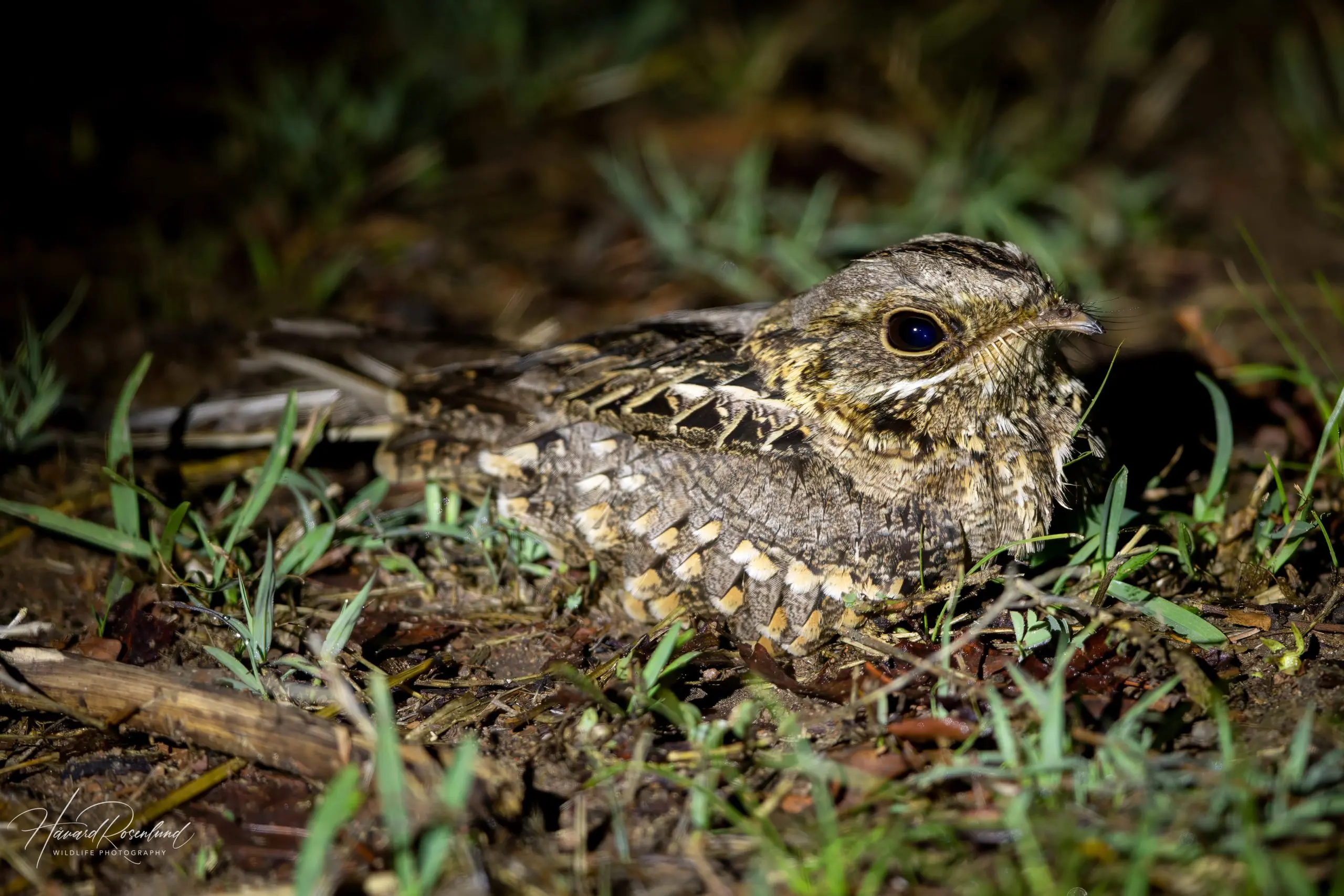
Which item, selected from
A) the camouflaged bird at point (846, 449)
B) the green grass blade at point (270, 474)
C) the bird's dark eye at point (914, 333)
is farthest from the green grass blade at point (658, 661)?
the green grass blade at point (270, 474)

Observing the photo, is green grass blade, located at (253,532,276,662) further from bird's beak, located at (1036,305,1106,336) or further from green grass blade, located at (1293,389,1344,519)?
green grass blade, located at (1293,389,1344,519)

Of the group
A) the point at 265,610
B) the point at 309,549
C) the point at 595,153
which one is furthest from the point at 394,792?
the point at 595,153

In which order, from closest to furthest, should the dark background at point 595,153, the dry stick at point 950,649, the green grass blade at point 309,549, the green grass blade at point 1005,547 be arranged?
the dry stick at point 950,649 < the green grass blade at point 1005,547 < the green grass blade at point 309,549 < the dark background at point 595,153

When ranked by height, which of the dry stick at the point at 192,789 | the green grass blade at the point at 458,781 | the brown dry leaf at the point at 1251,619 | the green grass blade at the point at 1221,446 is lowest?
the dry stick at the point at 192,789

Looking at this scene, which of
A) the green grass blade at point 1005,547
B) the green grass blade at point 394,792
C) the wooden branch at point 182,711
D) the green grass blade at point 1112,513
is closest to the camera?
the green grass blade at point 394,792

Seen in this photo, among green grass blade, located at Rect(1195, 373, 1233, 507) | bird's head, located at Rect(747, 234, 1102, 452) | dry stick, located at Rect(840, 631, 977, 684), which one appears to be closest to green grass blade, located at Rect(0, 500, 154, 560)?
bird's head, located at Rect(747, 234, 1102, 452)

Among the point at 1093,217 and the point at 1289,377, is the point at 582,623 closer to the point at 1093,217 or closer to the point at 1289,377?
the point at 1289,377

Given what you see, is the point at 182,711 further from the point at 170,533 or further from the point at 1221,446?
the point at 1221,446

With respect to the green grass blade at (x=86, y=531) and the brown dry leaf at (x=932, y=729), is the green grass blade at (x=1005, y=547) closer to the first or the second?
the brown dry leaf at (x=932, y=729)

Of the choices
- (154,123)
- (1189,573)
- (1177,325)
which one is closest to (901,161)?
(1177,325)
